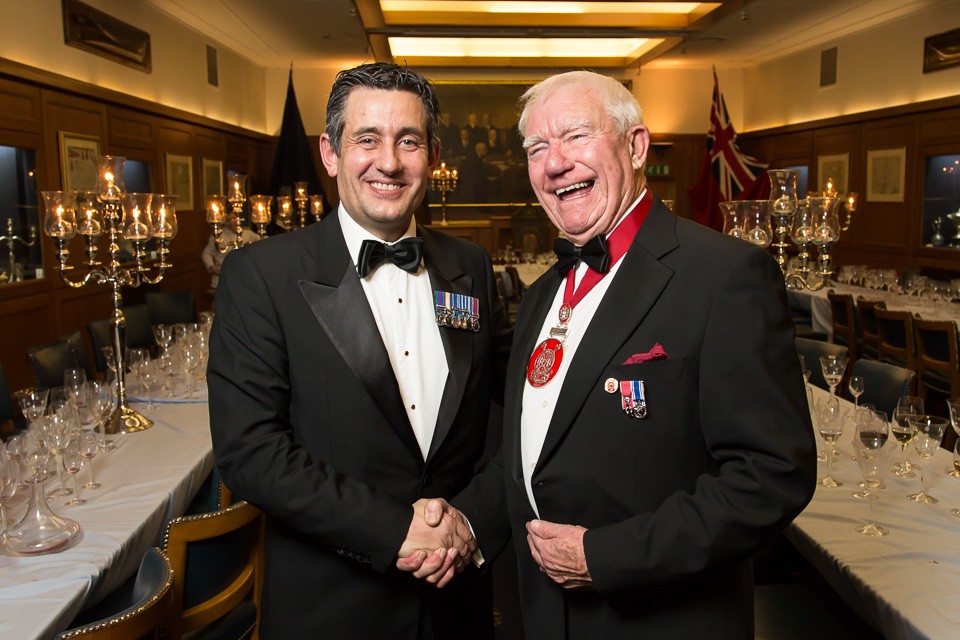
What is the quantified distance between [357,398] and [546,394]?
47cm

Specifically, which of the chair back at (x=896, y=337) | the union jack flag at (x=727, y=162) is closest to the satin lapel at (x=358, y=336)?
the chair back at (x=896, y=337)

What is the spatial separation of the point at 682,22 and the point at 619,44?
2032 mm

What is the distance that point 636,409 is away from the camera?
1.44 meters

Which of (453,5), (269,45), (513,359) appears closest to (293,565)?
(513,359)

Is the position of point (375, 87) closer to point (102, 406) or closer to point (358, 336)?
point (358, 336)

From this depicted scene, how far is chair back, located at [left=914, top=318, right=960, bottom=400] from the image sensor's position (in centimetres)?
510

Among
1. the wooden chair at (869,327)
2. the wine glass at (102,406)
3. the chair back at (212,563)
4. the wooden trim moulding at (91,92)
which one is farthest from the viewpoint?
the wooden trim moulding at (91,92)

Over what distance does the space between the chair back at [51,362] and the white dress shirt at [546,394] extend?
11.8 ft

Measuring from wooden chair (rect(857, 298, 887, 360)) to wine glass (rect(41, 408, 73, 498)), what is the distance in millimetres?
5934

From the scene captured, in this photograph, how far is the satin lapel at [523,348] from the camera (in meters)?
1.71

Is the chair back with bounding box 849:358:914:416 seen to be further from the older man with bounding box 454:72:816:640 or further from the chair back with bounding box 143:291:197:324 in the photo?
the chair back with bounding box 143:291:197:324

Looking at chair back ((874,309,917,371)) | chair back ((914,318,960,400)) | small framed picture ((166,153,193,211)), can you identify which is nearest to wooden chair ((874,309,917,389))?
chair back ((874,309,917,371))

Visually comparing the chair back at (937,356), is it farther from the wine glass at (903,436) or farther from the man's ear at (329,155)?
the man's ear at (329,155)

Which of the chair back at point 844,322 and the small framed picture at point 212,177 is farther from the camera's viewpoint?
the small framed picture at point 212,177
